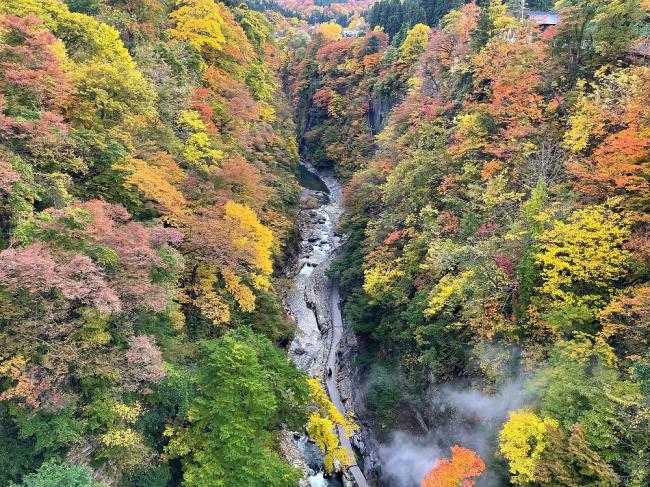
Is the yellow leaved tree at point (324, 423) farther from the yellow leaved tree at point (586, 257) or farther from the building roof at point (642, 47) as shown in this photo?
the building roof at point (642, 47)

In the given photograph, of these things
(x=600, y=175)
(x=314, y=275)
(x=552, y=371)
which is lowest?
(x=314, y=275)

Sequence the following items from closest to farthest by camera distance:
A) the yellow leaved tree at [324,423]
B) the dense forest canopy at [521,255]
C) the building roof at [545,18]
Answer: the dense forest canopy at [521,255]
the yellow leaved tree at [324,423]
the building roof at [545,18]

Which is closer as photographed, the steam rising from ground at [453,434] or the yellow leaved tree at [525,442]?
the yellow leaved tree at [525,442]

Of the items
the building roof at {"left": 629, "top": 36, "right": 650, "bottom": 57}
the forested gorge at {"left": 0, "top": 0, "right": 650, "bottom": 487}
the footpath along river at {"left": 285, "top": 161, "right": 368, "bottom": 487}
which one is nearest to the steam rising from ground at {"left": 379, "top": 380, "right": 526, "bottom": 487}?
the forested gorge at {"left": 0, "top": 0, "right": 650, "bottom": 487}

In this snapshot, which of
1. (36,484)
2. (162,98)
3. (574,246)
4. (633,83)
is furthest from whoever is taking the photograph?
(162,98)

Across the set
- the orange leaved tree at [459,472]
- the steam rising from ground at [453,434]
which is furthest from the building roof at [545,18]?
the orange leaved tree at [459,472]

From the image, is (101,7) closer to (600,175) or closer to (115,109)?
(115,109)

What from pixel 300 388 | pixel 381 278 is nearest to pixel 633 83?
pixel 381 278
